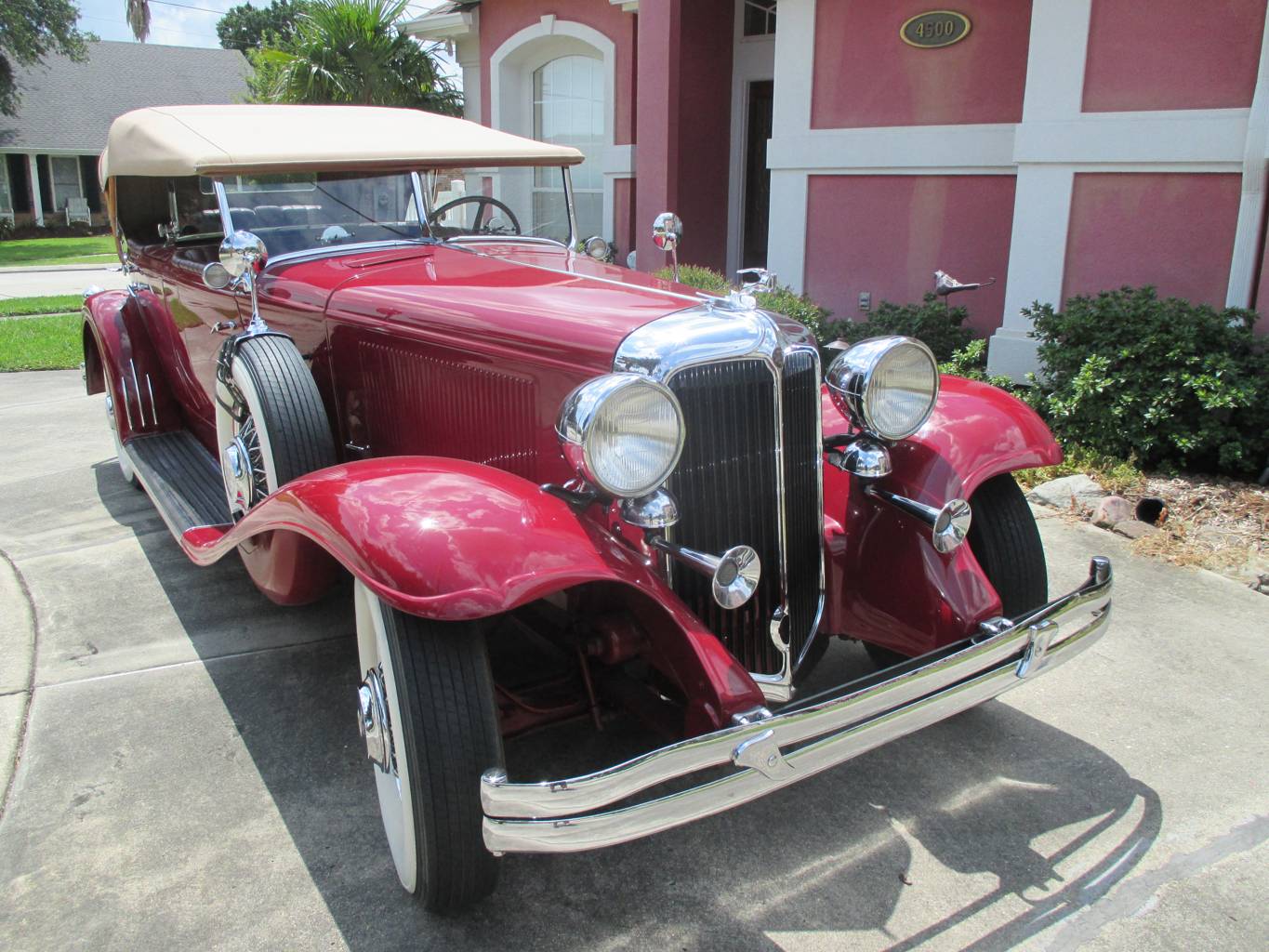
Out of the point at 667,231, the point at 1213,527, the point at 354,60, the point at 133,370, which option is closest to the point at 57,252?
the point at 354,60

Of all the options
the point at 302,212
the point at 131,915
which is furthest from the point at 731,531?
the point at 302,212

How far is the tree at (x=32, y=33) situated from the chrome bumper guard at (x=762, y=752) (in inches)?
1090

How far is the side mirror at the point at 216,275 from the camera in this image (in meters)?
3.21

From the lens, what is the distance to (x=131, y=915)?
2.16 meters

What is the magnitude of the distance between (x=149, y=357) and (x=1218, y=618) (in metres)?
4.77

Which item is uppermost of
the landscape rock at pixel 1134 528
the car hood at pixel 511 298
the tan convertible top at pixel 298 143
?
the tan convertible top at pixel 298 143

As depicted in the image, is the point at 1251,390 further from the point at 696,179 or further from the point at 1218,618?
the point at 696,179

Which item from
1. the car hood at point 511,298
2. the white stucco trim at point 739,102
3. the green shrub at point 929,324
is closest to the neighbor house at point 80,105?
the white stucco trim at point 739,102

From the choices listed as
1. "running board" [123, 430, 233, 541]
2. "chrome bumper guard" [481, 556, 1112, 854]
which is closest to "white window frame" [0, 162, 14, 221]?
"running board" [123, 430, 233, 541]

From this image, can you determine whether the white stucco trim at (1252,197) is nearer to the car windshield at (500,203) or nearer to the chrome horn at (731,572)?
the car windshield at (500,203)

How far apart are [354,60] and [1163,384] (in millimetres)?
10062

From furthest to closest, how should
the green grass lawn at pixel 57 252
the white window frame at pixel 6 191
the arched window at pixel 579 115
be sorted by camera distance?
the white window frame at pixel 6 191, the green grass lawn at pixel 57 252, the arched window at pixel 579 115

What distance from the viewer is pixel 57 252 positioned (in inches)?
884

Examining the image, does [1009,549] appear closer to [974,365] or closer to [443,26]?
[974,365]
